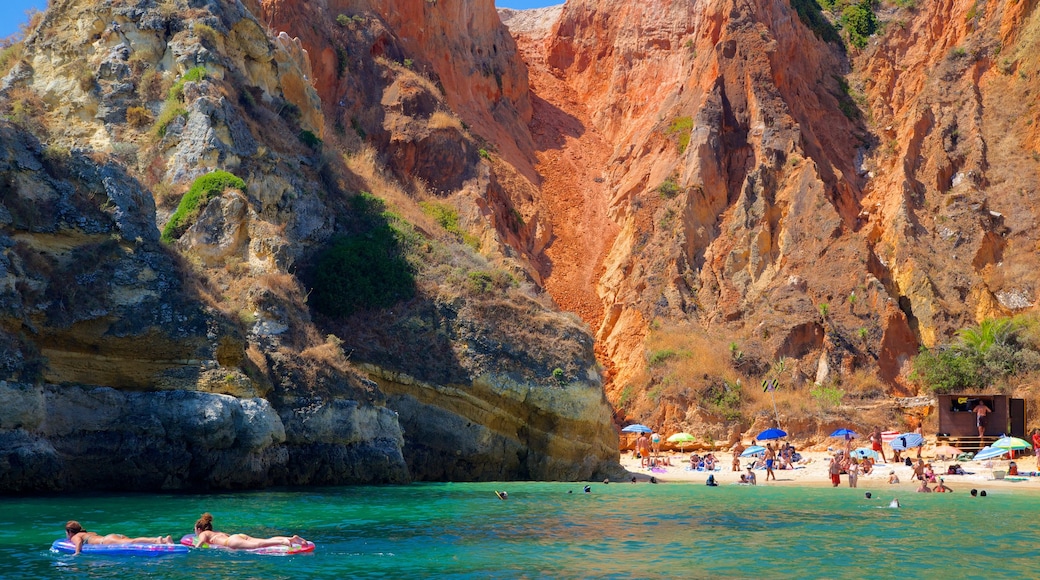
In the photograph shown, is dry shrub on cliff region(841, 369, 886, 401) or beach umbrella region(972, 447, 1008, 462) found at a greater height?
dry shrub on cliff region(841, 369, 886, 401)

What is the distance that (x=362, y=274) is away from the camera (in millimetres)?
36844

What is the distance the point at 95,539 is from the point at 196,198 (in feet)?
59.1

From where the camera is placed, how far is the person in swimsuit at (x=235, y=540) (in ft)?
55.7

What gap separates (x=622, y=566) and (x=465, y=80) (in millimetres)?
50687

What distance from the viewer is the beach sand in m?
31.6

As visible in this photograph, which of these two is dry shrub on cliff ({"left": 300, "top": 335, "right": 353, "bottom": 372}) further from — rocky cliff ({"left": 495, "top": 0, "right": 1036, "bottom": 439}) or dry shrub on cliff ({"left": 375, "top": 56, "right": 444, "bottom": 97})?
dry shrub on cliff ({"left": 375, "top": 56, "right": 444, "bottom": 97})

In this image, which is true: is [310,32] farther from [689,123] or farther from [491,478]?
[491,478]

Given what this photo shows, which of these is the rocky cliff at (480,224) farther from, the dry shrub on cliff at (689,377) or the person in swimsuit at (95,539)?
the person in swimsuit at (95,539)

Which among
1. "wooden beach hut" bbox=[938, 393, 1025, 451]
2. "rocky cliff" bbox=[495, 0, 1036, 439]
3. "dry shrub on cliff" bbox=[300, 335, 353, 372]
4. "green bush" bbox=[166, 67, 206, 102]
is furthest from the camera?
"rocky cliff" bbox=[495, 0, 1036, 439]

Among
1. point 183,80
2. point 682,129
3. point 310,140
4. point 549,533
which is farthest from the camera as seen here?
point 682,129

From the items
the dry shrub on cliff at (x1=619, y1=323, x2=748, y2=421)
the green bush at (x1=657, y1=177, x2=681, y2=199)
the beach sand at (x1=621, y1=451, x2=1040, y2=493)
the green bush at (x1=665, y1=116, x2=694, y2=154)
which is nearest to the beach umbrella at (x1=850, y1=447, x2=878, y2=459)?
the beach sand at (x1=621, y1=451, x2=1040, y2=493)

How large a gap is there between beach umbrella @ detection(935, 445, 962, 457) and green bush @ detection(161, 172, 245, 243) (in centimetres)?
2609

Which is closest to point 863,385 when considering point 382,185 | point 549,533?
point 382,185

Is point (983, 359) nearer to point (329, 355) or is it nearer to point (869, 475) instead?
point (869, 475)
